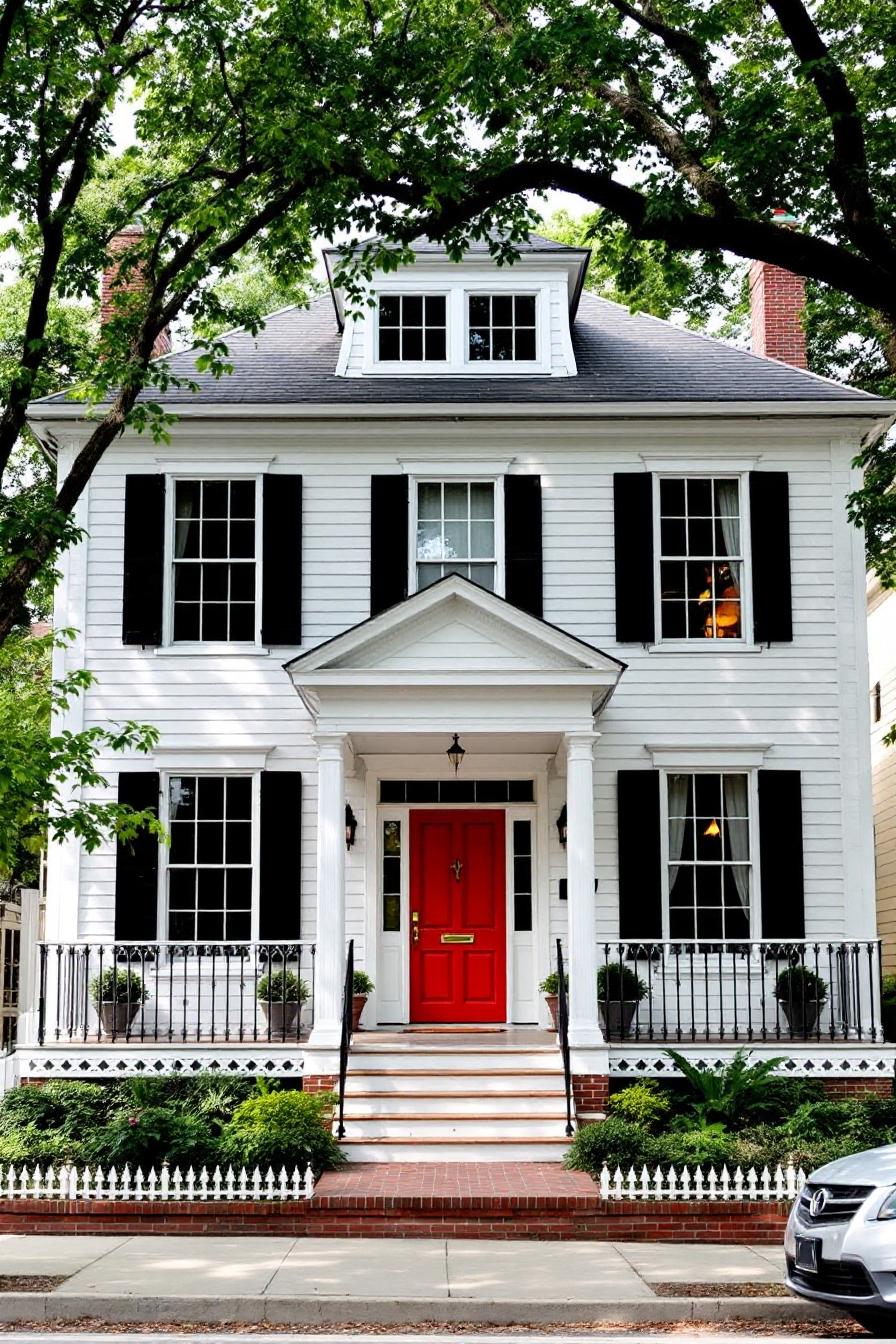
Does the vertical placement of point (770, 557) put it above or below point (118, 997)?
above

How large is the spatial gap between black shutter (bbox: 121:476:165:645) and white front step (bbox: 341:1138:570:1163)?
6.14 meters

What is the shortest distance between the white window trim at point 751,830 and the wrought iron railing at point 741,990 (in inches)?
11.2

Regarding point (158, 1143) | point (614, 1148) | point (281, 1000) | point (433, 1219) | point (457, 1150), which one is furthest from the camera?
point (281, 1000)

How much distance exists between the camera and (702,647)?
1655 cm

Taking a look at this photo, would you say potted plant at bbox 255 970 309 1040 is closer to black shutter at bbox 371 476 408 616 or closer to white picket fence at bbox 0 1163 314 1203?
white picket fence at bbox 0 1163 314 1203

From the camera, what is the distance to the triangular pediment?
47.9 feet

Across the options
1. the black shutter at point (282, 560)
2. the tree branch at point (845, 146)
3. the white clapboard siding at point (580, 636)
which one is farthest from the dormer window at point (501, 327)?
the tree branch at point (845, 146)

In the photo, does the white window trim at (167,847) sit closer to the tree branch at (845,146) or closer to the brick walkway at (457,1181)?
the brick walkway at (457,1181)

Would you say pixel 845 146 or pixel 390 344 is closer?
pixel 845 146

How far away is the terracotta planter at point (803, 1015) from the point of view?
15.1 metres

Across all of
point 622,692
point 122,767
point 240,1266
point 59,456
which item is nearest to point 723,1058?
point 622,692

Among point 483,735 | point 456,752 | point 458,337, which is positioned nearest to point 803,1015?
point 483,735

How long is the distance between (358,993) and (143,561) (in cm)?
534

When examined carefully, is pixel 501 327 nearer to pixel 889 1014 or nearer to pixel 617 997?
pixel 617 997
